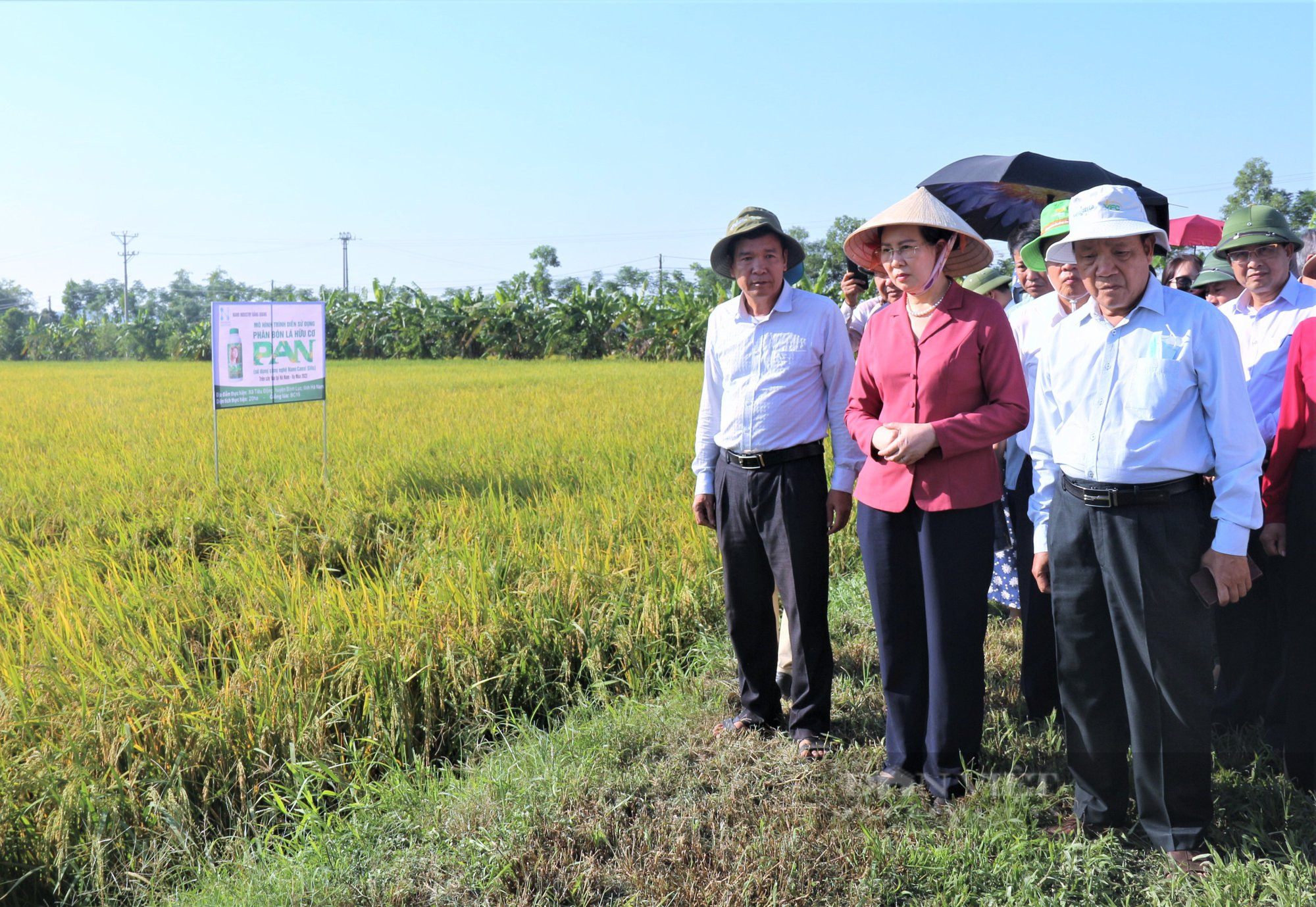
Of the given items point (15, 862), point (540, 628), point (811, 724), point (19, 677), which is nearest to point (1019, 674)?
point (811, 724)

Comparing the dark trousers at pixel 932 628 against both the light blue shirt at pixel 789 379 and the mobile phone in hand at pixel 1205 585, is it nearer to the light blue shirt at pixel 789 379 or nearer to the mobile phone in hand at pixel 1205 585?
the light blue shirt at pixel 789 379

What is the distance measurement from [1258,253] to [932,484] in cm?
159

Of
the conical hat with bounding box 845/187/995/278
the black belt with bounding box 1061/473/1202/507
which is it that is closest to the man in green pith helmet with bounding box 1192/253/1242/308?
the conical hat with bounding box 845/187/995/278

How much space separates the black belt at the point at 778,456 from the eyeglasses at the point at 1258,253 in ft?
5.21

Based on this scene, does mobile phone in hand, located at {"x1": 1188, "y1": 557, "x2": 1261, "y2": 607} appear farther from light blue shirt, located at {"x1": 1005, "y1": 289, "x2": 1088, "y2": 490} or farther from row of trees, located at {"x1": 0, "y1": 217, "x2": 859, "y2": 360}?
row of trees, located at {"x1": 0, "y1": 217, "x2": 859, "y2": 360}

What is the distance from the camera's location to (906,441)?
2.47m

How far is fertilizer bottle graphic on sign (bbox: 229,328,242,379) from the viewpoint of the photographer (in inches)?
253

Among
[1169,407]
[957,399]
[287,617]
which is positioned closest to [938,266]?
[957,399]

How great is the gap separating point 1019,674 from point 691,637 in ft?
4.18

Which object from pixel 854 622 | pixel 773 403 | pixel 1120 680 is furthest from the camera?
pixel 854 622

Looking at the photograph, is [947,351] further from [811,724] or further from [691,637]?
[691,637]

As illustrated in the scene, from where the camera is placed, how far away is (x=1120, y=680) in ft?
7.88

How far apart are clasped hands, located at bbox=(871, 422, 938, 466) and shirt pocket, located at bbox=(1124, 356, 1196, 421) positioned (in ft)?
1.57

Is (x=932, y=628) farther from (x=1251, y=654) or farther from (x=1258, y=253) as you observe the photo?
(x=1258, y=253)
